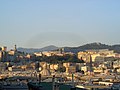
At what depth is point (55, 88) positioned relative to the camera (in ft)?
49.6

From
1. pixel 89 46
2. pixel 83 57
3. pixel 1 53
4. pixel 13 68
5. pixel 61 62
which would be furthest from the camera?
pixel 89 46

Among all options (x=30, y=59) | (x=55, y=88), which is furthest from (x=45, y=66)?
(x=55, y=88)

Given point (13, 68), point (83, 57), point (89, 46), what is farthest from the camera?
point (89, 46)

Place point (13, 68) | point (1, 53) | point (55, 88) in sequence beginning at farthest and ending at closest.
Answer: point (1, 53)
point (13, 68)
point (55, 88)

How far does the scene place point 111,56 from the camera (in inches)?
3091

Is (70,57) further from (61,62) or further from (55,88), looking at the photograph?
(55,88)

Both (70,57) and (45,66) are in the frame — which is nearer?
(45,66)

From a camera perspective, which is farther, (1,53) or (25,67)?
(1,53)

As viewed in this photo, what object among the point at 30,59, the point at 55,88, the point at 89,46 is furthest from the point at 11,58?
the point at 55,88

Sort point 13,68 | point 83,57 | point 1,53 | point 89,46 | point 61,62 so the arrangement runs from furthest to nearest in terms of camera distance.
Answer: point 89,46 < point 83,57 < point 1,53 < point 61,62 < point 13,68

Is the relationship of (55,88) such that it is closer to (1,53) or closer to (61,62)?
(61,62)

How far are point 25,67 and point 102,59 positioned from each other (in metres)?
17.1

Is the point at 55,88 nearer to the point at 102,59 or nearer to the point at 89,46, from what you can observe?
the point at 102,59

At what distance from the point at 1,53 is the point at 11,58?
187 inches
